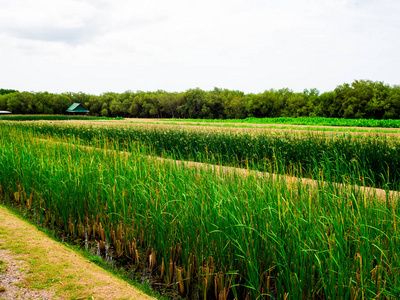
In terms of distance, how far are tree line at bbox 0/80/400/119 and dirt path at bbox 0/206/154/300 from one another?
149ft

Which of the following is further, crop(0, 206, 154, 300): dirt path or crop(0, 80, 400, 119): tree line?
crop(0, 80, 400, 119): tree line

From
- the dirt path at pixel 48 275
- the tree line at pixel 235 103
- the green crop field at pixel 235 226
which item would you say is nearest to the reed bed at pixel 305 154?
the green crop field at pixel 235 226

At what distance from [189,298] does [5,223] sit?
124 inches

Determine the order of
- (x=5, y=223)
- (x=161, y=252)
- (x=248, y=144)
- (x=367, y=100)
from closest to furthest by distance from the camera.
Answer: (x=161, y=252)
(x=5, y=223)
(x=248, y=144)
(x=367, y=100)

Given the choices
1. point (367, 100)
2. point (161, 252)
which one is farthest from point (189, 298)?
point (367, 100)

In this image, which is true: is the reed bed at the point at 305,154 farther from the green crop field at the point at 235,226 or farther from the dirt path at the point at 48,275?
the dirt path at the point at 48,275

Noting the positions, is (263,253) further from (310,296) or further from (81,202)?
(81,202)

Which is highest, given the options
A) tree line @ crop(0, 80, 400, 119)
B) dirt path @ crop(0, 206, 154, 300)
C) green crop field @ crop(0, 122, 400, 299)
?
tree line @ crop(0, 80, 400, 119)

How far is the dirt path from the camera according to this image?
2.69m

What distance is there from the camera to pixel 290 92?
6288 centimetres

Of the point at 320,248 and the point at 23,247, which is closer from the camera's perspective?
the point at 320,248

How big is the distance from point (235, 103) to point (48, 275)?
61.6 meters

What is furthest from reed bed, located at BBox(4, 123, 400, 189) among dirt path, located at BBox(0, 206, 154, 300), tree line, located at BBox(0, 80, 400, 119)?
tree line, located at BBox(0, 80, 400, 119)

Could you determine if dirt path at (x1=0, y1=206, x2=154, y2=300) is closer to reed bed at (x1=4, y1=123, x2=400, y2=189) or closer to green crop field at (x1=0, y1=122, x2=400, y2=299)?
green crop field at (x1=0, y1=122, x2=400, y2=299)
